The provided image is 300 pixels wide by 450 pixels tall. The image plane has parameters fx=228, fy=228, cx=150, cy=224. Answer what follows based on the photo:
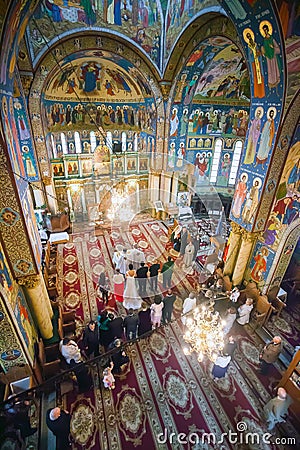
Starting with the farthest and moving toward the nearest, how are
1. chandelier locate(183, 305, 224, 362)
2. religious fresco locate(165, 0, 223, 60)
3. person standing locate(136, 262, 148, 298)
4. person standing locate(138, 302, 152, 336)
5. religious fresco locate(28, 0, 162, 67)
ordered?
religious fresco locate(28, 0, 162, 67), person standing locate(136, 262, 148, 298), religious fresco locate(165, 0, 223, 60), person standing locate(138, 302, 152, 336), chandelier locate(183, 305, 224, 362)

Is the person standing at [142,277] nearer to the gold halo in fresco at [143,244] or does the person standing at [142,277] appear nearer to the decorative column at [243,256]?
the decorative column at [243,256]

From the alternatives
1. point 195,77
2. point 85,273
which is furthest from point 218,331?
point 195,77

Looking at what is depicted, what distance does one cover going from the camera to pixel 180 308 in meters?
8.77

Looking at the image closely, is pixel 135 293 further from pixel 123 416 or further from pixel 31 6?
pixel 31 6

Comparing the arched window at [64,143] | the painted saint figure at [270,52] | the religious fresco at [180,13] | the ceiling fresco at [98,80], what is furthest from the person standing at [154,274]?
the arched window at [64,143]

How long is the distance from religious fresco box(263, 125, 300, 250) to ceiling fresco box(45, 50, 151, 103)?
9556mm

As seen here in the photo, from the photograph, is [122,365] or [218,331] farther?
[122,365]

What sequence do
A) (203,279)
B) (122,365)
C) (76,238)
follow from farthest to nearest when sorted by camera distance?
(76,238) → (203,279) → (122,365)

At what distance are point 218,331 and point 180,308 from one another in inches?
156

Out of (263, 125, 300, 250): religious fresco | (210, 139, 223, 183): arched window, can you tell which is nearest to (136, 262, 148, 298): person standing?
(263, 125, 300, 250): religious fresco

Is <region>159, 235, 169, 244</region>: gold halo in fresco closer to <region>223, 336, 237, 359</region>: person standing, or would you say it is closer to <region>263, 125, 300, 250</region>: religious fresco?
<region>263, 125, 300, 250</region>: religious fresco

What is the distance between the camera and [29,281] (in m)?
5.62

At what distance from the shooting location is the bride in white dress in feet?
26.5

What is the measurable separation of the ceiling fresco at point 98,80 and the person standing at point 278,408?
Answer: 46.3ft
